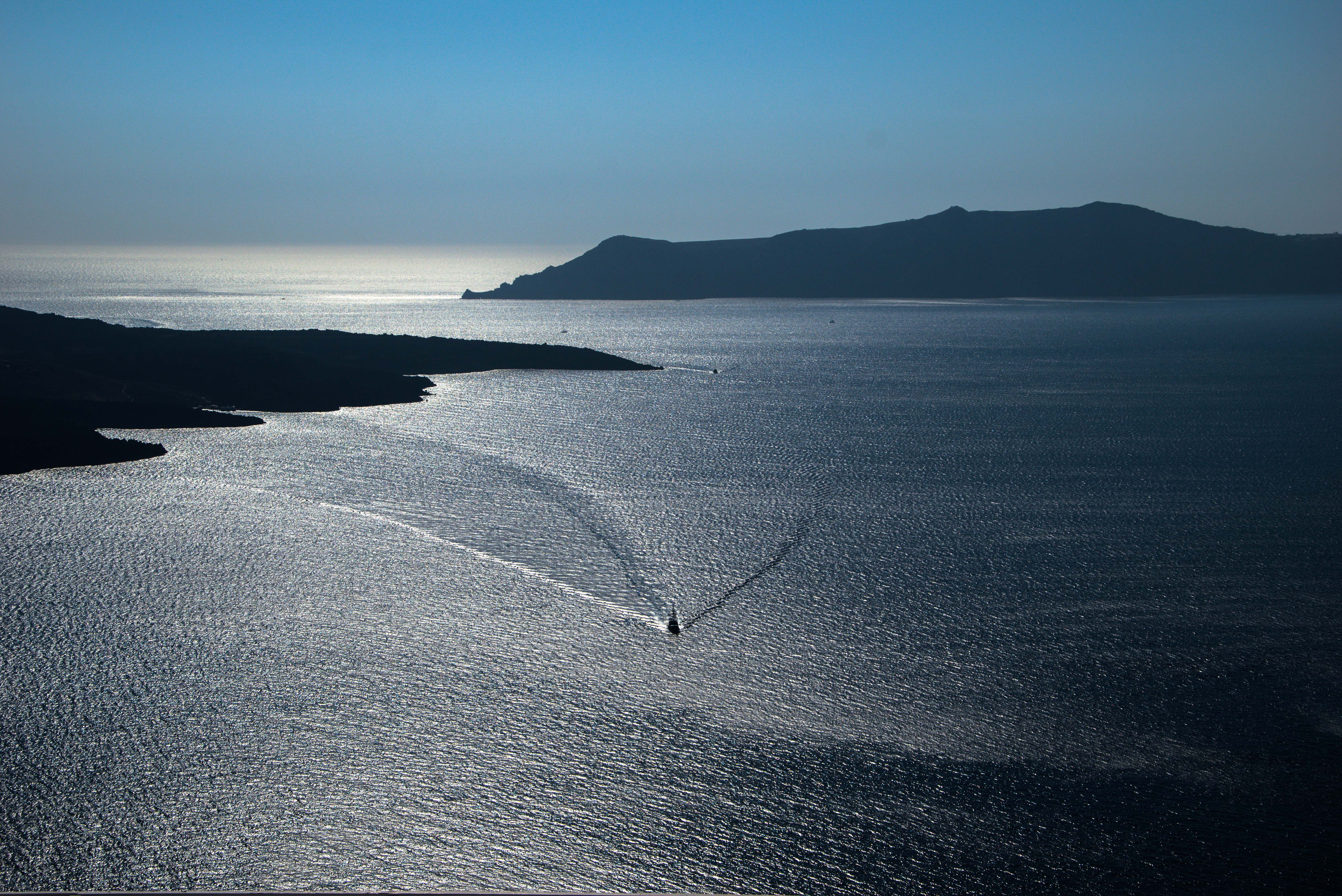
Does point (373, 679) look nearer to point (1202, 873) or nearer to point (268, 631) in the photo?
point (268, 631)

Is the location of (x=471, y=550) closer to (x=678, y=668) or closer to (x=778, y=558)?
(x=778, y=558)

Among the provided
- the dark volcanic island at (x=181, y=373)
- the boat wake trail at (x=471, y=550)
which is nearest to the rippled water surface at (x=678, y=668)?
the boat wake trail at (x=471, y=550)

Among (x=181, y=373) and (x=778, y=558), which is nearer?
(x=778, y=558)

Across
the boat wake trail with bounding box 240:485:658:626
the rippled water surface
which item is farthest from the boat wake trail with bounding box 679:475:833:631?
the boat wake trail with bounding box 240:485:658:626

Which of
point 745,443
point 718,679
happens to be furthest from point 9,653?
point 745,443

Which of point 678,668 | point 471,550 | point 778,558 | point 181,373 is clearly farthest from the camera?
point 181,373

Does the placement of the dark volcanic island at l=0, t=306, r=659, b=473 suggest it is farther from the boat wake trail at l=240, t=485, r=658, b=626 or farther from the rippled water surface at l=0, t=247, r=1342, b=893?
the boat wake trail at l=240, t=485, r=658, b=626

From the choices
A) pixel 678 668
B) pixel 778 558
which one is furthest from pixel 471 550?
pixel 678 668
